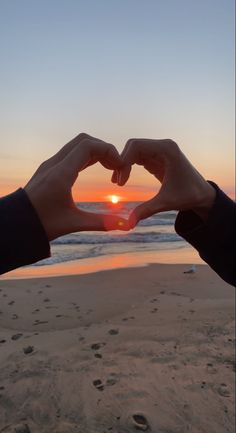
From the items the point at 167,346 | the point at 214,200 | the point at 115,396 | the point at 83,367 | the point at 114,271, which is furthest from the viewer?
the point at 114,271

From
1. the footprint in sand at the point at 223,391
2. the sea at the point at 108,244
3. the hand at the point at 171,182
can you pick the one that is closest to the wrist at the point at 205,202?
the hand at the point at 171,182

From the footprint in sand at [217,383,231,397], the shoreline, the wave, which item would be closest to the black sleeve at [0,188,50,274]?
the footprint in sand at [217,383,231,397]

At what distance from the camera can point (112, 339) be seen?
15.6 feet

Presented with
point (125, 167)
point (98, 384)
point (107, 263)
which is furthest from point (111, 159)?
point (107, 263)

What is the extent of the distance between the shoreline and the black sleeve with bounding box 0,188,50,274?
8088 millimetres

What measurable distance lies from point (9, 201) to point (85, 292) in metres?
6.64

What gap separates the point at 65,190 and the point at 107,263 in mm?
10413

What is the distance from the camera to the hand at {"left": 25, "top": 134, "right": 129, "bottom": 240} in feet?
3.95

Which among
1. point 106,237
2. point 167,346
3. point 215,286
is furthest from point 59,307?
point 106,237

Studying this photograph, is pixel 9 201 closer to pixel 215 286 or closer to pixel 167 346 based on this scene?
pixel 167 346

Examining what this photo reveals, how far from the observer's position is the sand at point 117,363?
10.2ft

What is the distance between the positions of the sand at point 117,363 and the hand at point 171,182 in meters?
2.17

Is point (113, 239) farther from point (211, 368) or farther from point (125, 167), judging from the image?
point (125, 167)

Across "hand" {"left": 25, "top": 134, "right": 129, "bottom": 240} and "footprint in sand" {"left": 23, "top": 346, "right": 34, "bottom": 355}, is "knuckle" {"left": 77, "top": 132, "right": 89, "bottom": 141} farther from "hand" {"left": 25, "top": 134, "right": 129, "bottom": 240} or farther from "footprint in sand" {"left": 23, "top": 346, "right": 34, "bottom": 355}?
"footprint in sand" {"left": 23, "top": 346, "right": 34, "bottom": 355}
